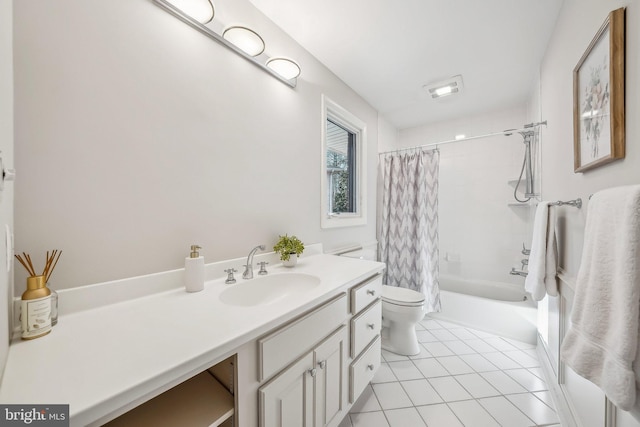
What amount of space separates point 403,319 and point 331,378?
104 cm

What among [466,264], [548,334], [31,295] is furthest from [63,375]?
[466,264]

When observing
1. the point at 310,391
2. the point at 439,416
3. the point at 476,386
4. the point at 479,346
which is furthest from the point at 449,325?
the point at 310,391

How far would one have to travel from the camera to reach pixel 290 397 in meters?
0.84

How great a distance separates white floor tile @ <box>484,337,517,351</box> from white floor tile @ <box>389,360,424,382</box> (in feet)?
2.72

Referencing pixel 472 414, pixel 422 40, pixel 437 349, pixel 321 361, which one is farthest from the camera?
pixel 437 349

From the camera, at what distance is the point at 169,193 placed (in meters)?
1.01

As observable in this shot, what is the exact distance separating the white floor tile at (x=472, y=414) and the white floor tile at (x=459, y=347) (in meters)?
0.56

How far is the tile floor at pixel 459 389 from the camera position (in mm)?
1329

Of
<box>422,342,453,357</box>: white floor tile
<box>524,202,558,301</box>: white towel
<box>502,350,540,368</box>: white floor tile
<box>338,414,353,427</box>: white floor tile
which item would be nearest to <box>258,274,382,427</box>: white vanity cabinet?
<box>338,414,353,427</box>: white floor tile

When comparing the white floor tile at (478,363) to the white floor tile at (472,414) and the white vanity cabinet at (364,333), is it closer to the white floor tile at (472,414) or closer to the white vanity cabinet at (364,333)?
the white floor tile at (472,414)

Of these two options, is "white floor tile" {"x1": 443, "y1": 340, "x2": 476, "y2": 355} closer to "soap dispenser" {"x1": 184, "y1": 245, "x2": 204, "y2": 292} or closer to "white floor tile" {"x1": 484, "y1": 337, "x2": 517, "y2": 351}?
"white floor tile" {"x1": 484, "y1": 337, "x2": 517, "y2": 351}

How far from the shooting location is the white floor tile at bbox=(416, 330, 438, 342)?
214 centimetres

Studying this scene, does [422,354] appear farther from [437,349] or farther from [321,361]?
[321,361]

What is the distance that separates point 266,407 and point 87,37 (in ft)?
4.51
